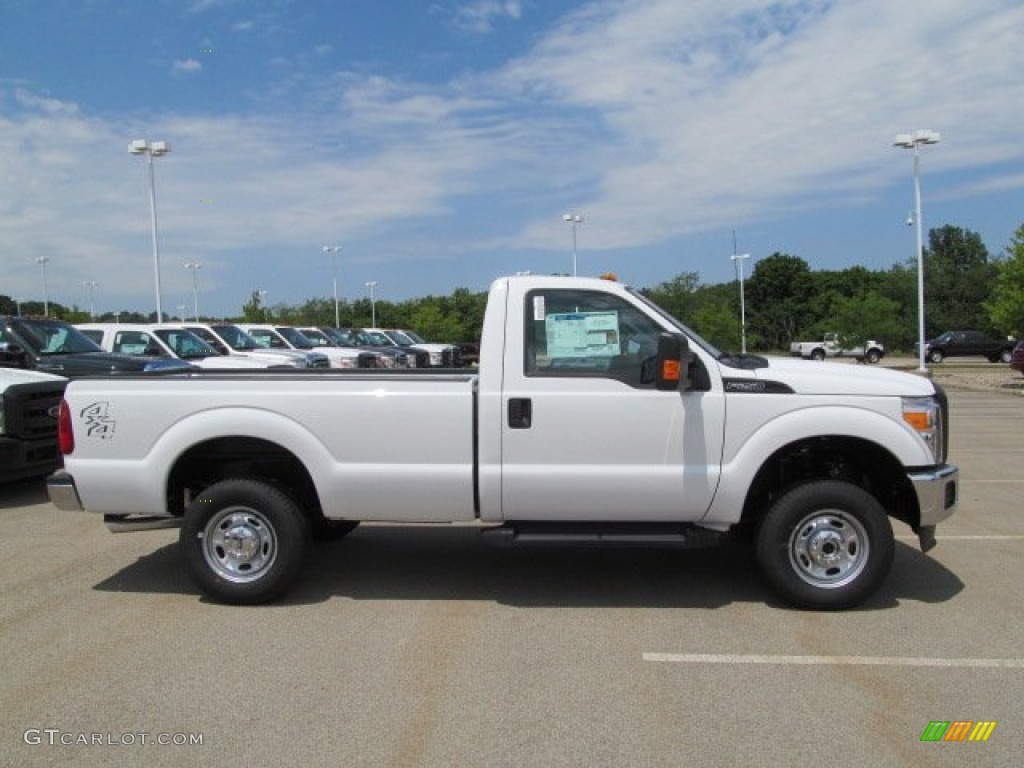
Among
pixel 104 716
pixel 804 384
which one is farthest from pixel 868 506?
pixel 104 716

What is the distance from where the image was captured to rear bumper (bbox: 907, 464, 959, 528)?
5102mm

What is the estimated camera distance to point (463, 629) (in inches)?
199

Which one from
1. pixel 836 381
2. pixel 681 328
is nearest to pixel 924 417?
pixel 836 381

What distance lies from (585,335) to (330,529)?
2898mm

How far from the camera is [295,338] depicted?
930 inches

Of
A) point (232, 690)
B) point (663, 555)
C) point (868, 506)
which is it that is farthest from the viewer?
point (663, 555)

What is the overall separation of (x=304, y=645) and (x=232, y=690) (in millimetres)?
643

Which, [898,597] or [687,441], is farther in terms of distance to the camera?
[898,597]

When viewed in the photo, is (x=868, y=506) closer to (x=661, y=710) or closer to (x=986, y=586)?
(x=986, y=586)

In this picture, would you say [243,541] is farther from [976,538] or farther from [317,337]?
[317,337]

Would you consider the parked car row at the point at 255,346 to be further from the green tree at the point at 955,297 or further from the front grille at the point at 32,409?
the green tree at the point at 955,297

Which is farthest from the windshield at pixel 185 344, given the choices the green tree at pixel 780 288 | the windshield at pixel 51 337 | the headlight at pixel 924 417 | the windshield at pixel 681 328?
the green tree at pixel 780 288

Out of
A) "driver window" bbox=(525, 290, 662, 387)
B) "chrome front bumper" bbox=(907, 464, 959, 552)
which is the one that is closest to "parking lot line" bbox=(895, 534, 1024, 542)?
"chrome front bumper" bbox=(907, 464, 959, 552)

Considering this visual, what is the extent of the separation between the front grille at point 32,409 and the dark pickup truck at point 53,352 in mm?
1450
